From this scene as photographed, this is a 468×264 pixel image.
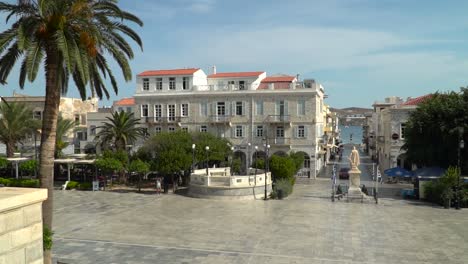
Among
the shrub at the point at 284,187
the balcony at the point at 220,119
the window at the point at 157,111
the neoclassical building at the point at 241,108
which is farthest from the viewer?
the window at the point at 157,111

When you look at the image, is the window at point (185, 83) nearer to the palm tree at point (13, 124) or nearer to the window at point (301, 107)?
the window at point (301, 107)

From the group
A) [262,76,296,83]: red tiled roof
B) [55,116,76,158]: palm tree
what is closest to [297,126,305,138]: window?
[262,76,296,83]: red tiled roof

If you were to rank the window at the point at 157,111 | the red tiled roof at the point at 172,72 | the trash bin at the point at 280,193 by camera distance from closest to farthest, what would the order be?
the trash bin at the point at 280,193 < the red tiled roof at the point at 172,72 < the window at the point at 157,111

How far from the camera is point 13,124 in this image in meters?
42.3

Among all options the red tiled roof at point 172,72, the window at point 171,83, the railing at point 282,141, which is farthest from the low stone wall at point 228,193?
the red tiled roof at point 172,72

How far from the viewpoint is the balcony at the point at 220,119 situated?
158 feet

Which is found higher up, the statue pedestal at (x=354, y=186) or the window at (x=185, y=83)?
the window at (x=185, y=83)

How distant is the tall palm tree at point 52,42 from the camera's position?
1341 centimetres

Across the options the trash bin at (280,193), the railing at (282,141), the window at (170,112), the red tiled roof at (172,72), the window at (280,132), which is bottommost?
the trash bin at (280,193)

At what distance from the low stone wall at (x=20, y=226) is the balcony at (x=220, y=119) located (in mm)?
40415

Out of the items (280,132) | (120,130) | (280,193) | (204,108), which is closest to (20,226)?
(280,193)

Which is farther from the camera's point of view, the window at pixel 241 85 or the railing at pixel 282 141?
the window at pixel 241 85

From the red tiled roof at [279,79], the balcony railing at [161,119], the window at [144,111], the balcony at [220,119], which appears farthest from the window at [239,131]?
the window at [144,111]

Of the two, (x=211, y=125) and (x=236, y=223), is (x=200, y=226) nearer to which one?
(x=236, y=223)
